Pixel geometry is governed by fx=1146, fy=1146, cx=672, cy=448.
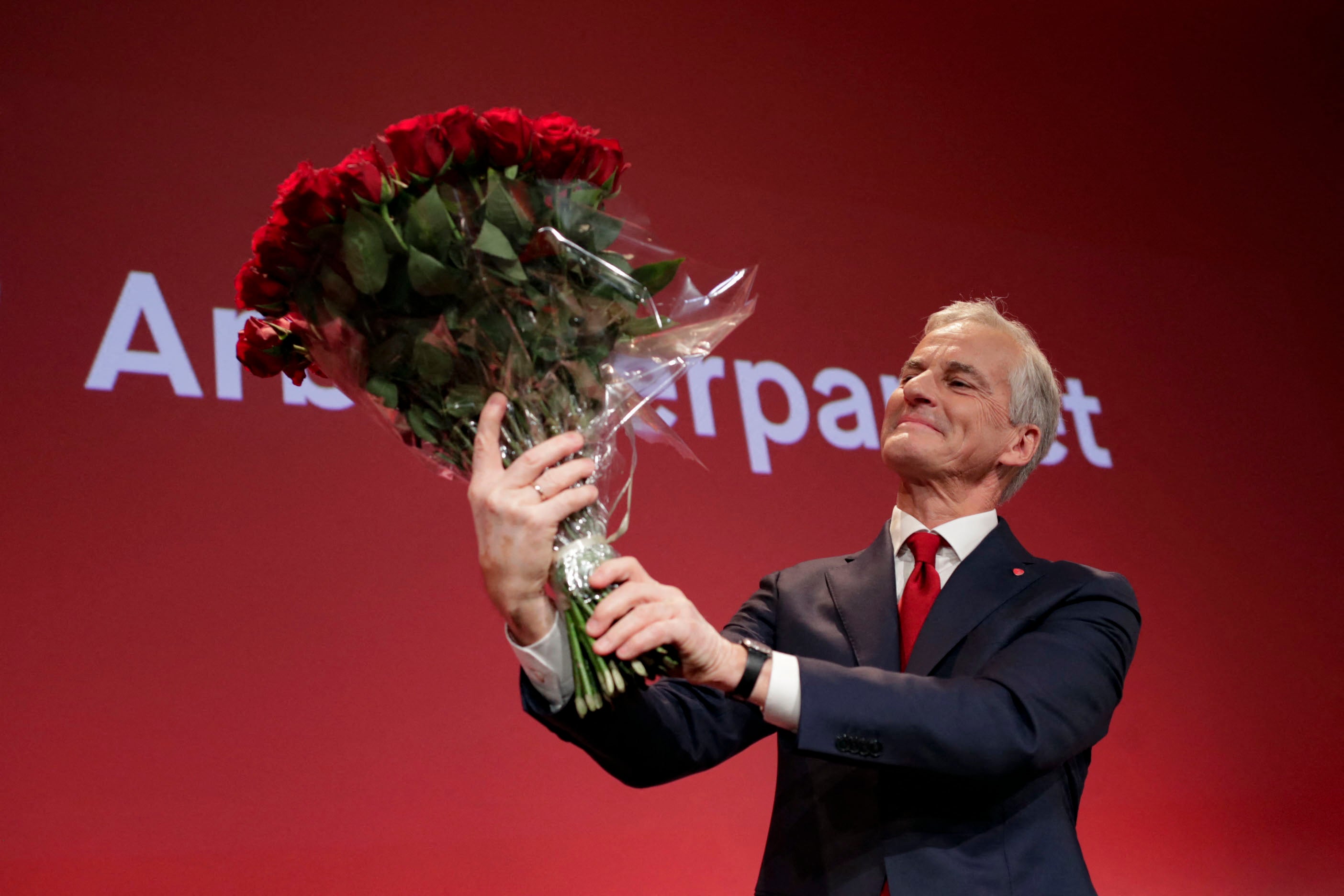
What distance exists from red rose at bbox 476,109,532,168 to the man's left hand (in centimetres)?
46

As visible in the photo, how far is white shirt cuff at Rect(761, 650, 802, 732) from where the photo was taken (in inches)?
51.8

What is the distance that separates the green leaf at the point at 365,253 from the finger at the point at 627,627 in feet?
1.43

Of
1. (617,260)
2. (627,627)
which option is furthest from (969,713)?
(617,260)

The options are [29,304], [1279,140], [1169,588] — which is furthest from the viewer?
[1279,140]

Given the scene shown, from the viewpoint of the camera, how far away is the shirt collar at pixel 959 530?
1.83m

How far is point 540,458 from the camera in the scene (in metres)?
1.20

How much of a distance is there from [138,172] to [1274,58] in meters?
4.30

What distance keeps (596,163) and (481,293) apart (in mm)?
211

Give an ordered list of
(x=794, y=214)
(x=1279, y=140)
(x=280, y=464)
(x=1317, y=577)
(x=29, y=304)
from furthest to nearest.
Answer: (x=1279, y=140) → (x=1317, y=577) → (x=794, y=214) → (x=280, y=464) → (x=29, y=304)

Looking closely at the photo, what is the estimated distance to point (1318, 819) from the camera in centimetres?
400

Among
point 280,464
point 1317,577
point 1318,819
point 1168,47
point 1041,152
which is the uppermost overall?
point 1168,47

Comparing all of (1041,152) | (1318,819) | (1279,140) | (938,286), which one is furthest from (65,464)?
(1279,140)

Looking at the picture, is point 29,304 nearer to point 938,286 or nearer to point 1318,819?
point 938,286

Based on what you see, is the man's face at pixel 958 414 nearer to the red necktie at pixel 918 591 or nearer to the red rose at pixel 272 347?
the red necktie at pixel 918 591
